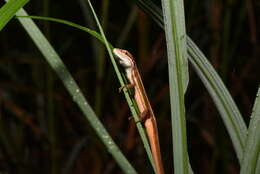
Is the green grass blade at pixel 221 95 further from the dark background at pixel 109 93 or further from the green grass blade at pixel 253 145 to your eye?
the dark background at pixel 109 93

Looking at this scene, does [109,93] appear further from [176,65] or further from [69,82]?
[176,65]

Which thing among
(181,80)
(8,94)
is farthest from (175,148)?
(8,94)

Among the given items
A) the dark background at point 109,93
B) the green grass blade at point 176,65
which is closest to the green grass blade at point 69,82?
the green grass blade at point 176,65

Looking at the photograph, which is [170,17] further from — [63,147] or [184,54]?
[63,147]

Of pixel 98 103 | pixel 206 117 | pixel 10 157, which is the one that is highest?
pixel 98 103

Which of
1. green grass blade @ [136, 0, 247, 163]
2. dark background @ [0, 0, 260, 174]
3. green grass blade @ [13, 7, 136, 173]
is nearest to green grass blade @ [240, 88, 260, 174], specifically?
green grass blade @ [136, 0, 247, 163]

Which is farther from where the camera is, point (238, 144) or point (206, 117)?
point (206, 117)
